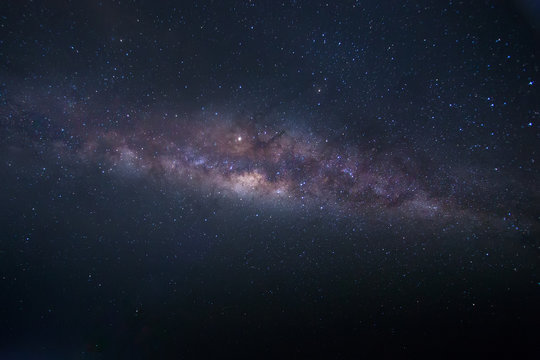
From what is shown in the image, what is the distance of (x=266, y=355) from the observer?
923 cm

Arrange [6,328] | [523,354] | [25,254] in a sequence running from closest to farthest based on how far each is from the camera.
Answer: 1. [25,254]
2. [6,328]
3. [523,354]

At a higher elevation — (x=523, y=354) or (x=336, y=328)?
(x=336, y=328)

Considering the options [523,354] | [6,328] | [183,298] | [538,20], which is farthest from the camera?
[523,354]

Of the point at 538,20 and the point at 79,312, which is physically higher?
the point at 538,20

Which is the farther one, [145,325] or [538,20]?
[145,325]

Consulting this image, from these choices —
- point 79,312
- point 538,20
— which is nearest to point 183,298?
point 79,312

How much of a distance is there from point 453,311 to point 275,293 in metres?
7.01

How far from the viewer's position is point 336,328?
8.98 m

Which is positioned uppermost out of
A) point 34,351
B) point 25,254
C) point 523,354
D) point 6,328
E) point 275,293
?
point 25,254

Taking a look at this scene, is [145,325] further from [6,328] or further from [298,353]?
[298,353]

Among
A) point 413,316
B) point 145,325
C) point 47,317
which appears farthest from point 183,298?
point 413,316

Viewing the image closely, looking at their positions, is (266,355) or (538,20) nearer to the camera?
(538,20)

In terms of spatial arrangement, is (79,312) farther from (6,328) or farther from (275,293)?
(275,293)

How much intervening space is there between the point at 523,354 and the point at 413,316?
21.6 ft
